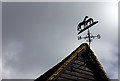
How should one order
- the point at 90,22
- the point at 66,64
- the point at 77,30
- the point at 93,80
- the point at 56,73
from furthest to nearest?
1. the point at 77,30
2. the point at 90,22
3. the point at 93,80
4. the point at 66,64
5. the point at 56,73

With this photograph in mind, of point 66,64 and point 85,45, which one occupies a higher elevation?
point 85,45

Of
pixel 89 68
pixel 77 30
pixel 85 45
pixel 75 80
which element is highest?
pixel 77 30

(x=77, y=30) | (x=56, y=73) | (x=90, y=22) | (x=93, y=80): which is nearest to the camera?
(x=56, y=73)

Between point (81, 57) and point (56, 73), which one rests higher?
point (81, 57)

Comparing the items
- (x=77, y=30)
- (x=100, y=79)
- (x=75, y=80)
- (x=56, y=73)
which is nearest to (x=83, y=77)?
(x=75, y=80)

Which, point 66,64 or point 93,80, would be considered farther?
point 93,80

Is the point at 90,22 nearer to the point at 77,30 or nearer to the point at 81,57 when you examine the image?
the point at 77,30

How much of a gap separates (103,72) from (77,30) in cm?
243

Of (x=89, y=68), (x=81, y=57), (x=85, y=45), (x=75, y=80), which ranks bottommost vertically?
(x=75, y=80)

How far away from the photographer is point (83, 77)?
6.02 meters

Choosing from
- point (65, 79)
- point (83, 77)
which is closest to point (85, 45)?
point (83, 77)

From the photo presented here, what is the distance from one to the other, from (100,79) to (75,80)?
124 cm

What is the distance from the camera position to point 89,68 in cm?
641

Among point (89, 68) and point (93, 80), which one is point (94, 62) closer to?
point (89, 68)
